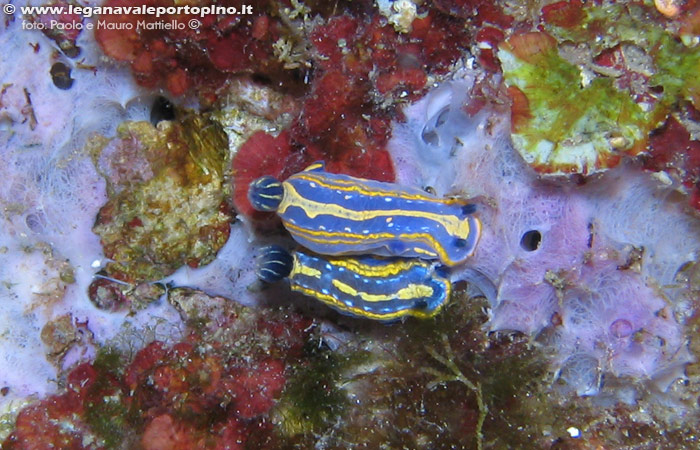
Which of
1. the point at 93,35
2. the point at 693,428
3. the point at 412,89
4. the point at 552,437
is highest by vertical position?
the point at 412,89

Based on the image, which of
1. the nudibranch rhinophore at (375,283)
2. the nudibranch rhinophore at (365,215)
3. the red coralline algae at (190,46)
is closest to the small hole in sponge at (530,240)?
the nudibranch rhinophore at (365,215)

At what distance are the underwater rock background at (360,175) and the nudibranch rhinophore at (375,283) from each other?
26cm

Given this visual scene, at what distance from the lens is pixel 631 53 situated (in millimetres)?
2619

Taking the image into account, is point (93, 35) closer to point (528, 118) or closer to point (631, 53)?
point (528, 118)

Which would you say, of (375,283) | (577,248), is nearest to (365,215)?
(375,283)

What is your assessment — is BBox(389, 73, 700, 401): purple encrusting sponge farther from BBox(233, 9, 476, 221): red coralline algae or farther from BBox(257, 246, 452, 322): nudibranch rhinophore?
BBox(257, 246, 452, 322): nudibranch rhinophore

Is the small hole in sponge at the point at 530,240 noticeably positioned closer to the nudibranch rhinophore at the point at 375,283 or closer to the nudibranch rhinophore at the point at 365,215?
the nudibranch rhinophore at the point at 365,215

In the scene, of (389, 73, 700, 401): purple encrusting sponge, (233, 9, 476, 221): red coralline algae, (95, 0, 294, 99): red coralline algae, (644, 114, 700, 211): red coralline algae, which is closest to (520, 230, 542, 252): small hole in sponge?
(389, 73, 700, 401): purple encrusting sponge

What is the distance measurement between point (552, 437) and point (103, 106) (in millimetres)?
4857

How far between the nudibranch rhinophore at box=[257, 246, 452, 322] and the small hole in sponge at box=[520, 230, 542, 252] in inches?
26.0

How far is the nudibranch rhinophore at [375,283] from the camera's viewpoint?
3.65 m

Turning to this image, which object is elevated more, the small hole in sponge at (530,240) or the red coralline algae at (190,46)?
the red coralline algae at (190,46)

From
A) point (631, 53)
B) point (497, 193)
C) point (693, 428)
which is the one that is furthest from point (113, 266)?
point (693, 428)

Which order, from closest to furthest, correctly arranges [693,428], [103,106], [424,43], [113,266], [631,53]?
[631,53] → [424,43] → [693,428] → [103,106] → [113,266]
